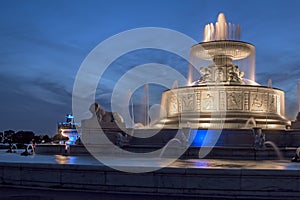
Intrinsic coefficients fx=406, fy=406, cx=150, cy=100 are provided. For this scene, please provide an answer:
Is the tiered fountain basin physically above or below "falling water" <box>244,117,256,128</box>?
above

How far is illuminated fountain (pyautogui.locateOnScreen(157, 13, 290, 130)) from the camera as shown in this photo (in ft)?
82.0

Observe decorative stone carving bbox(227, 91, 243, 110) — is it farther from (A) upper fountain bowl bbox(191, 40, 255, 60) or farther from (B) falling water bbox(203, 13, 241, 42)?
(B) falling water bbox(203, 13, 241, 42)

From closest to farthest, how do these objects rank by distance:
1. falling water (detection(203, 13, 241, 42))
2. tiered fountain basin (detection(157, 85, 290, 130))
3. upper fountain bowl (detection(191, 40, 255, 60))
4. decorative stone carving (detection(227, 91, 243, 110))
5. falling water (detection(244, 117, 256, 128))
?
falling water (detection(244, 117, 256, 128))
tiered fountain basin (detection(157, 85, 290, 130))
decorative stone carving (detection(227, 91, 243, 110))
upper fountain bowl (detection(191, 40, 255, 60))
falling water (detection(203, 13, 241, 42))

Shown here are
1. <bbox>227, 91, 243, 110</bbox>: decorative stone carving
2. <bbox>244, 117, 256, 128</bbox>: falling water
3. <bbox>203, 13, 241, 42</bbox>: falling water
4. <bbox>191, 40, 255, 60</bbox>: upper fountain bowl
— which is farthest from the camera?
<bbox>203, 13, 241, 42</bbox>: falling water

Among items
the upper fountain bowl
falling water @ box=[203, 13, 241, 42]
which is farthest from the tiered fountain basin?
falling water @ box=[203, 13, 241, 42]

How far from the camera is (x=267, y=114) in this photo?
26172 millimetres

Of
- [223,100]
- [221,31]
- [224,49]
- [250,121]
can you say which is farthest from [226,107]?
[221,31]

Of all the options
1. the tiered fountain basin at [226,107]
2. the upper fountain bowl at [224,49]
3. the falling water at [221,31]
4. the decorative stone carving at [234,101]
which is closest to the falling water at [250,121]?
the tiered fountain basin at [226,107]

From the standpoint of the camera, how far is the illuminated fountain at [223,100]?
25.0 meters

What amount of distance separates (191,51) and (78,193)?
82.0ft

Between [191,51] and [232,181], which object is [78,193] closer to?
[232,181]

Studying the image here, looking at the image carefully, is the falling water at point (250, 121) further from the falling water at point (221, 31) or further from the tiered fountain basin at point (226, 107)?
the falling water at point (221, 31)

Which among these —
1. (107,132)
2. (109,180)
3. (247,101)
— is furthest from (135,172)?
(247,101)

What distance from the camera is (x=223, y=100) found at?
26172 millimetres
